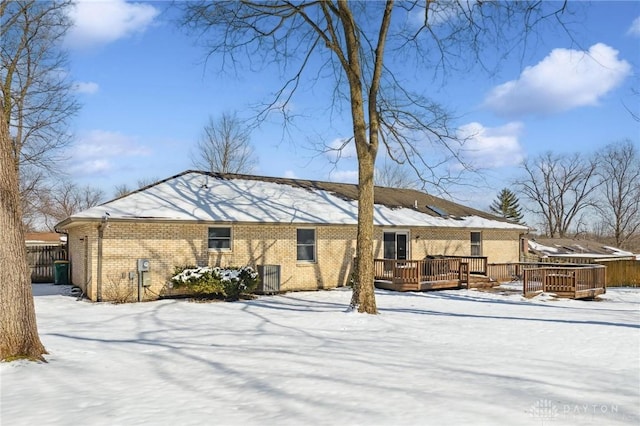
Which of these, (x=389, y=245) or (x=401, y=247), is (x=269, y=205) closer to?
(x=389, y=245)

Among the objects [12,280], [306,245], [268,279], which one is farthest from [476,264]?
[12,280]

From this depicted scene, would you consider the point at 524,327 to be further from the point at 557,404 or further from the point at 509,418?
the point at 509,418

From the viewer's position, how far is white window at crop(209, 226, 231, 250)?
54.8 feet

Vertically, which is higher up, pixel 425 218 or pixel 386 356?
pixel 425 218

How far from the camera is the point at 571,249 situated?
41.4 m

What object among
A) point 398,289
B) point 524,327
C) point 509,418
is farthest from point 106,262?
point 509,418

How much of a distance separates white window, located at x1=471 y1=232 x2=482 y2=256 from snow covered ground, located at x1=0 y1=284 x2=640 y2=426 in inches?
441

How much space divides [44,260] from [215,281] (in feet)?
37.9

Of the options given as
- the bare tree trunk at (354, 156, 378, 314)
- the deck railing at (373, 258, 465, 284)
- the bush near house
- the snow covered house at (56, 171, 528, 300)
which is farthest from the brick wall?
the bare tree trunk at (354, 156, 378, 314)

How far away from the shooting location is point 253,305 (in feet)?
46.7

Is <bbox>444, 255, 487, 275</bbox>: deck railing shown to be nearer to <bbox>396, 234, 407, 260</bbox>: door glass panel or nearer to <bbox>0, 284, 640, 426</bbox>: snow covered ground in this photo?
<bbox>396, 234, 407, 260</bbox>: door glass panel

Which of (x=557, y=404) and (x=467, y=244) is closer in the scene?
(x=557, y=404)

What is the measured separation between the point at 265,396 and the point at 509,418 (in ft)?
8.58

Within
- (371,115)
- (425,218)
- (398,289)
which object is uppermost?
(371,115)
